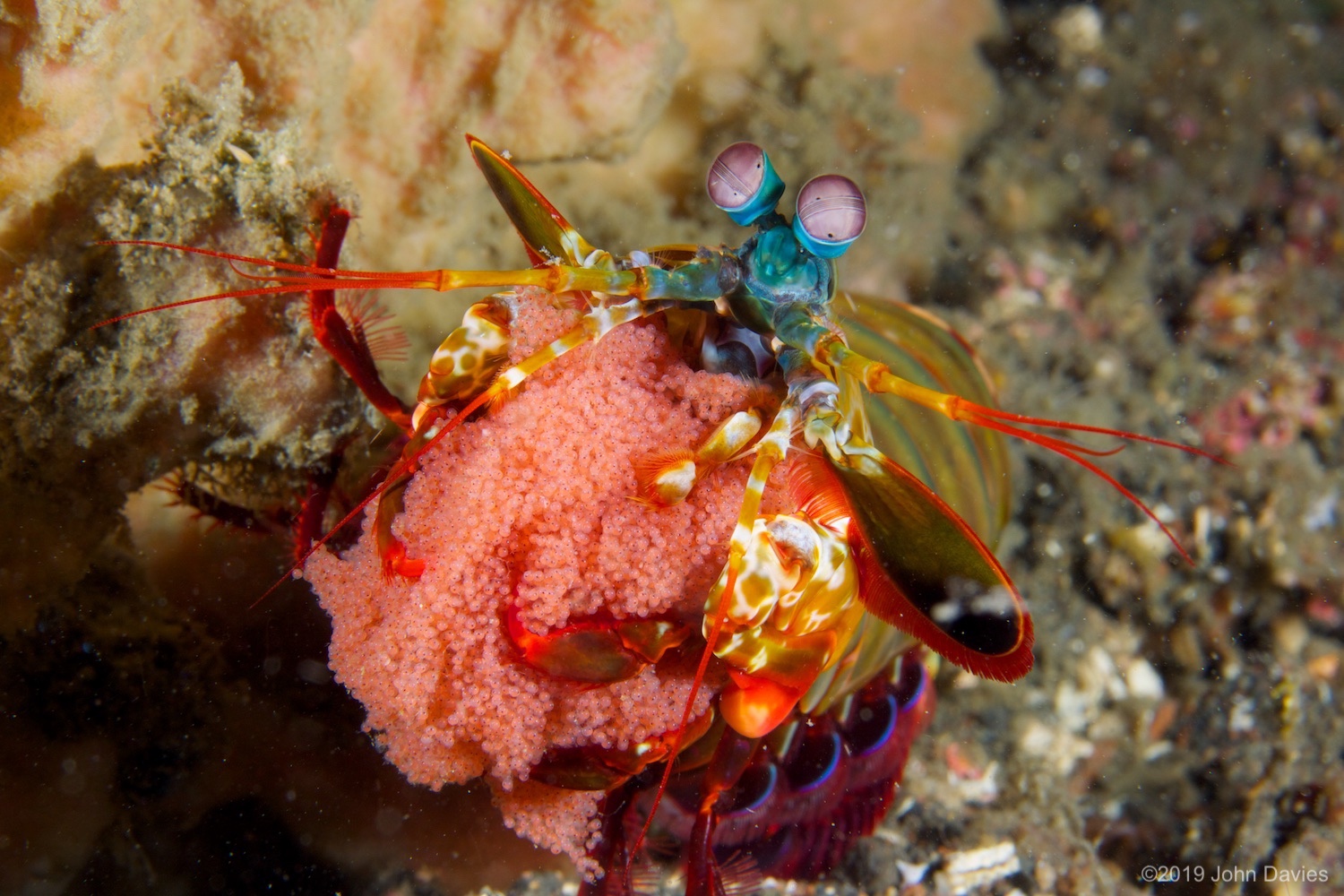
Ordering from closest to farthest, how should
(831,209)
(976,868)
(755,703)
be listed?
(831,209), (755,703), (976,868)

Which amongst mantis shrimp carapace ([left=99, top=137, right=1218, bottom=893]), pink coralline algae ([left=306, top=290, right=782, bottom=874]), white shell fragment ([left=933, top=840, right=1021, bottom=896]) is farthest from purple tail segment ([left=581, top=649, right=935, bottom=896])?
pink coralline algae ([left=306, top=290, right=782, bottom=874])

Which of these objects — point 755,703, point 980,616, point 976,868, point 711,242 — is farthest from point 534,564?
point 711,242

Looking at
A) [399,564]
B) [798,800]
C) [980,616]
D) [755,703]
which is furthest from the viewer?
[798,800]

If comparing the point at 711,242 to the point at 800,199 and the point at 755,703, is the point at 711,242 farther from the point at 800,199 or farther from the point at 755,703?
the point at 755,703

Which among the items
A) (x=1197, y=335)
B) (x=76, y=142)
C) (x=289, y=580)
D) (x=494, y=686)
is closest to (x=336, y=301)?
(x=76, y=142)

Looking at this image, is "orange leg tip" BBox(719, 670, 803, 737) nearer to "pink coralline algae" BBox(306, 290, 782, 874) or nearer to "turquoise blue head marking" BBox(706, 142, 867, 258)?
"pink coralline algae" BBox(306, 290, 782, 874)

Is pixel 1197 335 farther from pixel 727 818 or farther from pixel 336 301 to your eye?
pixel 336 301

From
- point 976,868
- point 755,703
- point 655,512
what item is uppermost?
point 655,512
